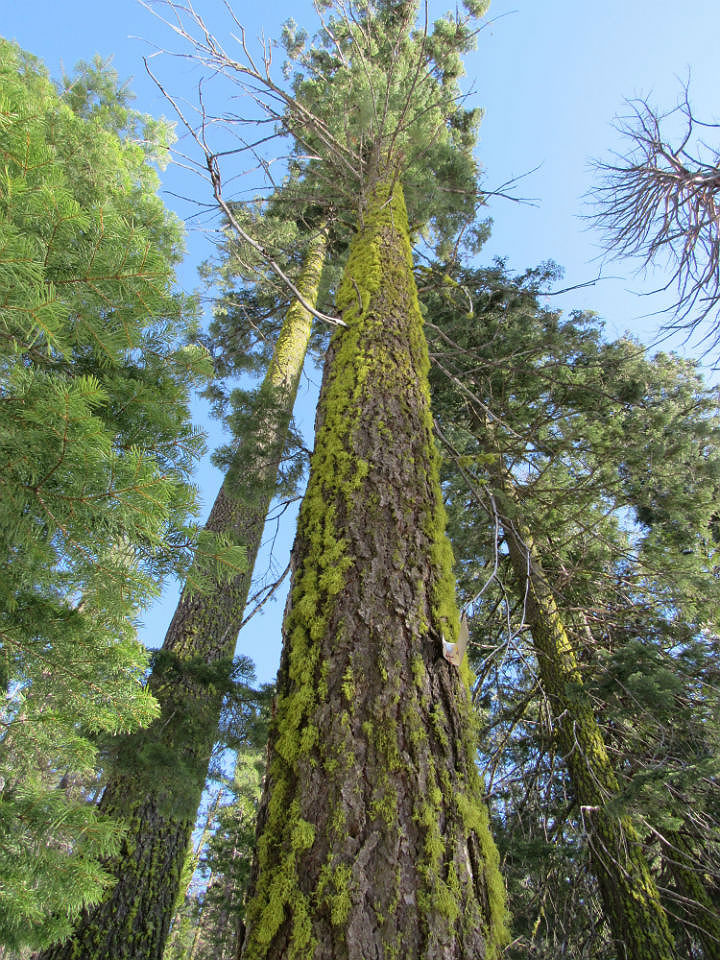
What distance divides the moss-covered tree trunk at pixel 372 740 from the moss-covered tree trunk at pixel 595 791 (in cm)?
122

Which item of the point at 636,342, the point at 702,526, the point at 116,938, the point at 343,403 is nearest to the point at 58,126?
the point at 343,403

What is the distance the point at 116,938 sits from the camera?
10.7ft

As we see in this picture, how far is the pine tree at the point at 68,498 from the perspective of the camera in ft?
6.42

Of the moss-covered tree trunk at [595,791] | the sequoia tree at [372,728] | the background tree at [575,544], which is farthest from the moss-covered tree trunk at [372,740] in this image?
the background tree at [575,544]

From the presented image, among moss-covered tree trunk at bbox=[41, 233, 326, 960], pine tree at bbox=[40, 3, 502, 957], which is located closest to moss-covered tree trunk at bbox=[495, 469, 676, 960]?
pine tree at bbox=[40, 3, 502, 957]

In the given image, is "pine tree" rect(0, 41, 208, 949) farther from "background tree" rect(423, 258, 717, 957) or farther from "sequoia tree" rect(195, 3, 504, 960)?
"background tree" rect(423, 258, 717, 957)

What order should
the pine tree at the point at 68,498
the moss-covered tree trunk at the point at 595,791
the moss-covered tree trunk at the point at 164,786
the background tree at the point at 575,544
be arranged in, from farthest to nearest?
the background tree at the point at 575,544 < the moss-covered tree trunk at the point at 595,791 < the moss-covered tree trunk at the point at 164,786 < the pine tree at the point at 68,498

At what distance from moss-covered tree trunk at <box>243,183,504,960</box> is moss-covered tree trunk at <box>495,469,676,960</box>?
1.22m

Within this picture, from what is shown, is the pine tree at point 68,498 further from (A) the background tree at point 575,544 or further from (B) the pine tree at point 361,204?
(A) the background tree at point 575,544

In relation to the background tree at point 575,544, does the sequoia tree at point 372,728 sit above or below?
below

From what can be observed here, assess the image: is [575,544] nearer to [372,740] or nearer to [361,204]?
[361,204]

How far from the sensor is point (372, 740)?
1.48m

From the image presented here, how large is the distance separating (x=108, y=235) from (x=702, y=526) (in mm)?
6577

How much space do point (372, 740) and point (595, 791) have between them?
3.97 m
